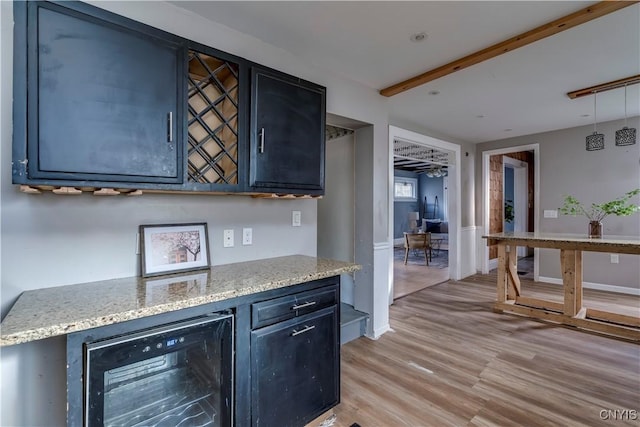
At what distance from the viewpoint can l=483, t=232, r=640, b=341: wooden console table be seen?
9.48 feet


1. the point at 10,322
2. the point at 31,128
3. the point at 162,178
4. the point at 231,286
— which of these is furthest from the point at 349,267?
the point at 31,128

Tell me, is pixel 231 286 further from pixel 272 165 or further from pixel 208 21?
pixel 208 21

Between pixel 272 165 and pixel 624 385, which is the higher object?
pixel 272 165

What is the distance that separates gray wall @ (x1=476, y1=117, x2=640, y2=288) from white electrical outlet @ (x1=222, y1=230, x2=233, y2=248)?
5.22 metres

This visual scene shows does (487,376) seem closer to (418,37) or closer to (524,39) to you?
(524,39)

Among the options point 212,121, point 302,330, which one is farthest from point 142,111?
point 302,330

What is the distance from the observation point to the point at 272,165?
1.88 m

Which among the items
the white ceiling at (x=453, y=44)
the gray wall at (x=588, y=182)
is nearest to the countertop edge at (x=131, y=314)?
the white ceiling at (x=453, y=44)

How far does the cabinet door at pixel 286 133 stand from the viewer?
182 centimetres

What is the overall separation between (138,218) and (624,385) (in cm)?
345

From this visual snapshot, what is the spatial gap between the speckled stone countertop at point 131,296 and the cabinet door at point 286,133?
565 millimetres

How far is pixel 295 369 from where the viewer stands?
5.38ft

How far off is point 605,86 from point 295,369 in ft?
12.5

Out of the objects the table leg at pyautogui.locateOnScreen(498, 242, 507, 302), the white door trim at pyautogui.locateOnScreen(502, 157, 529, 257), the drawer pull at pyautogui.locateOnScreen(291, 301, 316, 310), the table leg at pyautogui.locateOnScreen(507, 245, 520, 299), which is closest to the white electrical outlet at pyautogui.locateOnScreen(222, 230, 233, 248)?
the drawer pull at pyautogui.locateOnScreen(291, 301, 316, 310)
